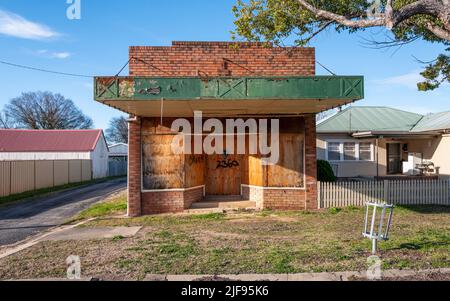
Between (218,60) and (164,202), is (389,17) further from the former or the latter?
(164,202)

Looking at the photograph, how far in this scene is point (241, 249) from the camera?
23.7ft

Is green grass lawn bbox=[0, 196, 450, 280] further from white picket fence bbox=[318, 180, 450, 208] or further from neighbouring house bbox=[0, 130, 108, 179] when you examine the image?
neighbouring house bbox=[0, 130, 108, 179]

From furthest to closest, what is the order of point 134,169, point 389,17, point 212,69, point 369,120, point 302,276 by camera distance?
point 369,120, point 212,69, point 134,169, point 389,17, point 302,276

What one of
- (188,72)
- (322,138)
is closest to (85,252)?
(188,72)

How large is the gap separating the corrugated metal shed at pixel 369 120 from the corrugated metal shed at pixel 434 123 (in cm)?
47

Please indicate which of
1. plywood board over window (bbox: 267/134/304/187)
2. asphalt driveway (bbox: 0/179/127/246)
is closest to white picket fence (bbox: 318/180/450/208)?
plywood board over window (bbox: 267/134/304/187)

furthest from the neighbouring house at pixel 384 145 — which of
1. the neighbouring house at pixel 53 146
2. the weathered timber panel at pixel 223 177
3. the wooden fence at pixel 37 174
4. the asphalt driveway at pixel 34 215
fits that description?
the neighbouring house at pixel 53 146

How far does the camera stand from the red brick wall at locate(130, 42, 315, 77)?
11.7m

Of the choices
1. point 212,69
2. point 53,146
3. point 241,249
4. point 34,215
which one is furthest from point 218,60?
point 53,146

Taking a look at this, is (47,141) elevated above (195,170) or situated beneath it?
elevated above

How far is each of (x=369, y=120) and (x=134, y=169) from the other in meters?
15.0

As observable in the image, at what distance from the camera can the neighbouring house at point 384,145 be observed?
18.4 metres

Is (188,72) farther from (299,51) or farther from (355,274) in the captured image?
(355,274)

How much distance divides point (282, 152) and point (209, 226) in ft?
13.3
